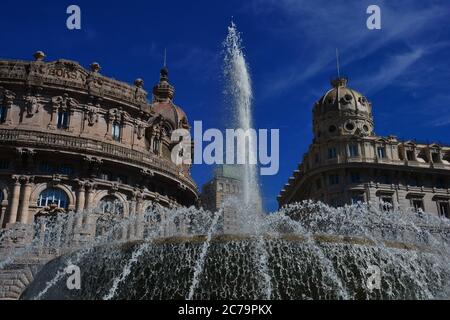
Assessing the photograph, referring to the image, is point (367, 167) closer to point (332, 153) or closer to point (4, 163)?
point (332, 153)

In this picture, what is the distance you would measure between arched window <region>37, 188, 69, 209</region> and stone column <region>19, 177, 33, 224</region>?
2.90ft

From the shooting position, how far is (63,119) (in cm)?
4416

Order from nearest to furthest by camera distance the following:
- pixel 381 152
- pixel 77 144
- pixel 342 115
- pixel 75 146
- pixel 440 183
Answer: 1. pixel 75 146
2. pixel 77 144
3. pixel 381 152
4. pixel 440 183
5. pixel 342 115

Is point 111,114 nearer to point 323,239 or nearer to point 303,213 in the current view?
point 303,213

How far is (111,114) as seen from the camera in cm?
4612

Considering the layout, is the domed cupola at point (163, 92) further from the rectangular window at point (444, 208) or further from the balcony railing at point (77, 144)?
the rectangular window at point (444, 208)

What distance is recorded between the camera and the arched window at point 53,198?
4042 centimetres

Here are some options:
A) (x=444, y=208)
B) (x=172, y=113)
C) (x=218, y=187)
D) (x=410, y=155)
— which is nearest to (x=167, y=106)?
(x=172, y=113)

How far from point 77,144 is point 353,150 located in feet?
94.0

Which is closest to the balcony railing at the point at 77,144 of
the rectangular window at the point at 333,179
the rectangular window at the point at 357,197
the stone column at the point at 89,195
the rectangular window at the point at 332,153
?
the stone column at the point at 89,195

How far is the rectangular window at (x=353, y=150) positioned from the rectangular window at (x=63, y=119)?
28290mm

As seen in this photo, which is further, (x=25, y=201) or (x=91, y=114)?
(x=91, y=114)

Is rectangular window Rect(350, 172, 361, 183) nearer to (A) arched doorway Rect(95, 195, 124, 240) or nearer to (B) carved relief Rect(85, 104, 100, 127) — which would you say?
(A) arched doorway Rect(95, 195, 124, 240)
